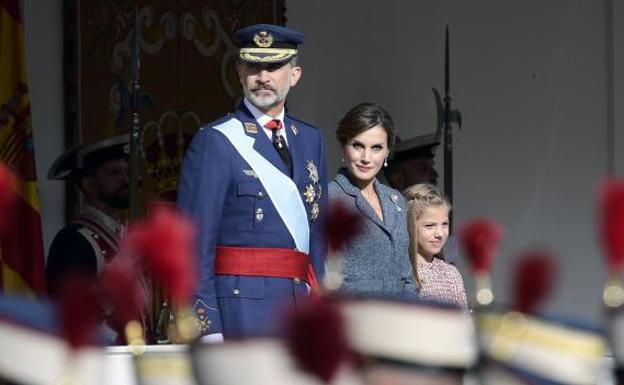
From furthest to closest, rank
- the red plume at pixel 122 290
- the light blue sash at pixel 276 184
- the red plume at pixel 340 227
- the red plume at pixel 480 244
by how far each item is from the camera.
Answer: the light blue sash at pixel 276 184 < the red plume at pixel 340 227 < the red plume at pixel 480 244 < the red plume at pixel 122 290

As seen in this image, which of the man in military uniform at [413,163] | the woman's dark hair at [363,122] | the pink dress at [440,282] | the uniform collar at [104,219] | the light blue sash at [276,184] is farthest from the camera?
the man in military uniform at [413,163]

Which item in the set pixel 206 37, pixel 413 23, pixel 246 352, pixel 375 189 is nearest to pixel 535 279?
pixel 246 352

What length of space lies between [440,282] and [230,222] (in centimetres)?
102

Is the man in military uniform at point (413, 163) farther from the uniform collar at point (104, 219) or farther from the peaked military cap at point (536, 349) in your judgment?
the peaked military cap at point (536, 349)

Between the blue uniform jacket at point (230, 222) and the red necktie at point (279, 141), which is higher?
the red necktie at point (279, 141)

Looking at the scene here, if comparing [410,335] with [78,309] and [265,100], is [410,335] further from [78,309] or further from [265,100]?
[265,100]

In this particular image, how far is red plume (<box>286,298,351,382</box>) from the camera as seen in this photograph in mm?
2035

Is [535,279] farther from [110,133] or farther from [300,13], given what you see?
[300,13]

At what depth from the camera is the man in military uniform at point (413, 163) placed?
24.7 feet

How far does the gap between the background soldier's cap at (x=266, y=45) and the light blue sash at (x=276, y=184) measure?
184 mm

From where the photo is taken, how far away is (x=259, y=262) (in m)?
4.77

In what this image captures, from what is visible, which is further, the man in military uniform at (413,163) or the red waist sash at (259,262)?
the man in military uniform at (413,163)

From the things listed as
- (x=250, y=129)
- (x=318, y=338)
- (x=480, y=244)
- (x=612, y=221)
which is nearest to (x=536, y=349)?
(x=480, y=244)

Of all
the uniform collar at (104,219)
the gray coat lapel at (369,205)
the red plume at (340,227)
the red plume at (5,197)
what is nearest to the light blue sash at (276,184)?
the gray coat lapel at (369,205)
